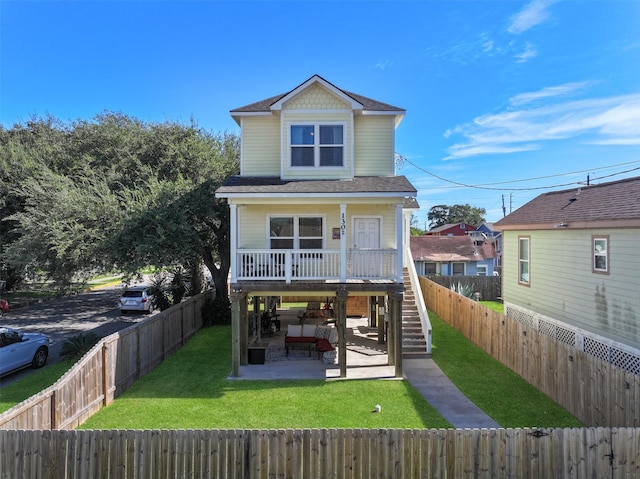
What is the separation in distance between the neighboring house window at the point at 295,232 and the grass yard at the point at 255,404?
16.0 feet

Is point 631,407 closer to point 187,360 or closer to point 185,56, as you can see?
point 187,360

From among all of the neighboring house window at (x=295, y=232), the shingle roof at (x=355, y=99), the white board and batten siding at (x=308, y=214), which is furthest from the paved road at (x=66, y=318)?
the shingle roof at (x=355, y=99)

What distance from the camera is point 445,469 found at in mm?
5645

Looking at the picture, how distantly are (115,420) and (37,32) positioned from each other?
1731 cm

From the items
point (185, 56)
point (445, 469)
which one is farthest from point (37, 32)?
point (445, 469)

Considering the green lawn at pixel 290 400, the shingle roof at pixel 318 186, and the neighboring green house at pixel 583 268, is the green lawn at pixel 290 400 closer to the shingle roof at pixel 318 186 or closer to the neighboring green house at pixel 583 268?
the neighboring green house at pixel 583 268

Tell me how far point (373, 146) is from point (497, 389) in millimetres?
9123

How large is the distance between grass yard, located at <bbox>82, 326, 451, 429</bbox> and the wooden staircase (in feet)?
10.5

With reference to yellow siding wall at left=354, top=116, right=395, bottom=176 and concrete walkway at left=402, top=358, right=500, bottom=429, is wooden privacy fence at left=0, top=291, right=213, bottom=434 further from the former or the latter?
yellow siding wall at left=354, top=116, right=395, bottom=176

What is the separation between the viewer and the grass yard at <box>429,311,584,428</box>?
8.84m

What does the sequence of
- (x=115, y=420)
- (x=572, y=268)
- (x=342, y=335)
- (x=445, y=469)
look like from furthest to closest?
1. (x=572, y=268)
2. (x=342, y=335)
3. (x=115, y=420)
4. (x=445, y=469)

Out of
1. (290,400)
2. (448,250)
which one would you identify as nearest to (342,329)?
(290,400)

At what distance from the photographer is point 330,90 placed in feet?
44.1

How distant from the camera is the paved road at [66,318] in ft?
57.2
